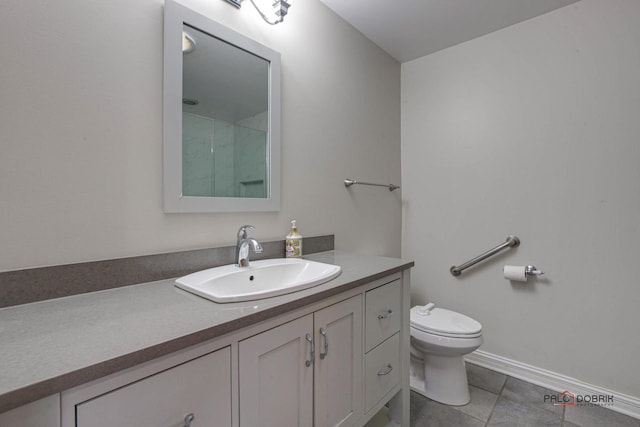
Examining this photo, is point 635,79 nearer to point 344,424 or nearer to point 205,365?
point 344,424

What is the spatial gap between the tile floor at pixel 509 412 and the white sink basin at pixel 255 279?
1.04 meters

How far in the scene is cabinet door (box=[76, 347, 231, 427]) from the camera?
0.55 metres

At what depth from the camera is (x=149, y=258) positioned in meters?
1.03

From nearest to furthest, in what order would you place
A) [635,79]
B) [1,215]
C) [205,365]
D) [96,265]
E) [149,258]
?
[205,365], [1,215], [96,265], [149,258], [635,79]

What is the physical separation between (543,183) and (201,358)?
82.4 inches

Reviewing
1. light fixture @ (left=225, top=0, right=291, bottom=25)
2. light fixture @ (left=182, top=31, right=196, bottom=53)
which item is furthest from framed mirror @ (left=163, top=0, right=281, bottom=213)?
light fixture @ (left=225, top=0, right=291, bottom=25)

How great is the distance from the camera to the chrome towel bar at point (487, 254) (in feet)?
6.36

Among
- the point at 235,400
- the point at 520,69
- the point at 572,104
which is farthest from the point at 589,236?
the point at 235,400

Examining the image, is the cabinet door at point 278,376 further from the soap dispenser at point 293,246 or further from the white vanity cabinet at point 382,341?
the soap dispenser at point 293,246

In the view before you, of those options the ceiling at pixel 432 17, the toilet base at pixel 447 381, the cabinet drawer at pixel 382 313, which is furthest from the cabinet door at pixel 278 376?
the ceiling at pixel 432 17

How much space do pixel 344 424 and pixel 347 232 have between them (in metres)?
1.05

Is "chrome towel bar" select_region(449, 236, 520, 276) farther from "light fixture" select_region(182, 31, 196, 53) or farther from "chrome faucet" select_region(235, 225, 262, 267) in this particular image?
"light fixture" select_region(182, 31, 196, 53)

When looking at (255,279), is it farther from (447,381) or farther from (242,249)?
(447,381)

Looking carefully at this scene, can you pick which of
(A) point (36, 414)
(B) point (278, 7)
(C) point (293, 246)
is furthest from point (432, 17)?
(A) point (36, 414)
